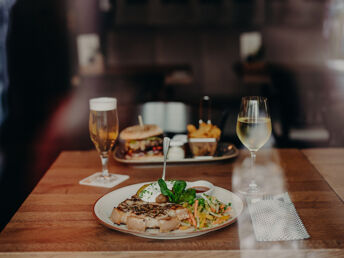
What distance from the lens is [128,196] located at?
1.07 metres

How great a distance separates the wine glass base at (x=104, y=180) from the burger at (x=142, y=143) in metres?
0.16

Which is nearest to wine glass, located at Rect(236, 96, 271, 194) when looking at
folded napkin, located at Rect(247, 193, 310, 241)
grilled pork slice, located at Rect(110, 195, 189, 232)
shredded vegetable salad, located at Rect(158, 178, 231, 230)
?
folded napkin, located at Rect(247, 193, 310, 241)

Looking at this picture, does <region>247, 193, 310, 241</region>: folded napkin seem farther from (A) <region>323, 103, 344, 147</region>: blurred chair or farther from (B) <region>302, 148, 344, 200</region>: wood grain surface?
(A) <region>323, 103, 344, 147</region>: blurred chair

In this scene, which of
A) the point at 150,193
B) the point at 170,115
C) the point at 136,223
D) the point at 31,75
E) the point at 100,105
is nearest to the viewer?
the point at 136,223

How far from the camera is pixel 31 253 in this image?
83 centimetres

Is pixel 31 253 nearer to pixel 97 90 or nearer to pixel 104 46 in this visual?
pixel 97 90

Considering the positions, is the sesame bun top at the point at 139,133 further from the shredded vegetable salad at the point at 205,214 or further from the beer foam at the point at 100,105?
the shredded vegetable salad at the point at 205,214

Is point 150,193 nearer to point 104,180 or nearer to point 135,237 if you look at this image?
point 135,237

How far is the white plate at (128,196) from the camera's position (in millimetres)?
844

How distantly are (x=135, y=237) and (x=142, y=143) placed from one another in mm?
643

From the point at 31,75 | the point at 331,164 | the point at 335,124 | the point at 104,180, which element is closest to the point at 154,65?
the point at 31,75

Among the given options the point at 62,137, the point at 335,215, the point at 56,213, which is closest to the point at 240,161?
the point at 335,215

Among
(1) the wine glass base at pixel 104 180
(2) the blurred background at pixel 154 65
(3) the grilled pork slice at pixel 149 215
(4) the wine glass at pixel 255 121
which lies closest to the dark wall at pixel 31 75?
(2) the blurred background at pixel 154 65

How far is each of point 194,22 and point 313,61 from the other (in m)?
2.22
